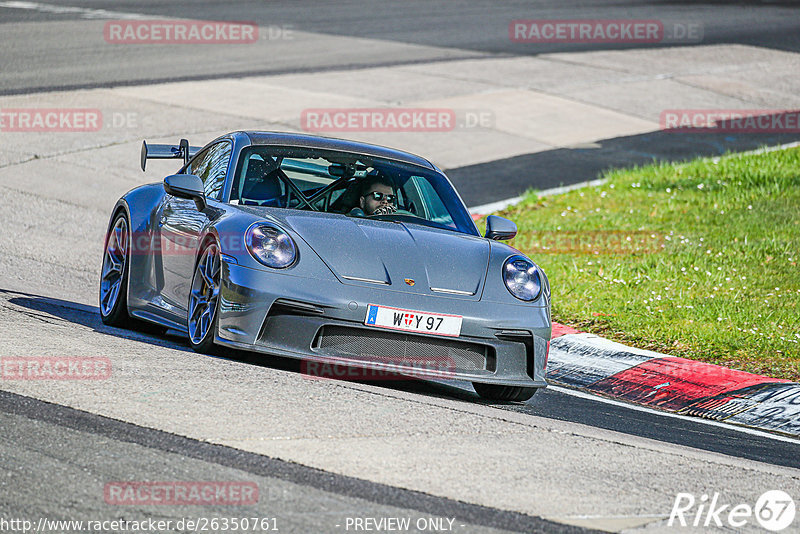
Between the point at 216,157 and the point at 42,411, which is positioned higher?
the point at 216,157

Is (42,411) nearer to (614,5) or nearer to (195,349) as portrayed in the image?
(195,349)

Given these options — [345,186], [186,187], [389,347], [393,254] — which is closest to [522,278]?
[393,254]

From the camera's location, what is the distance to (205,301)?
6688 millimetres

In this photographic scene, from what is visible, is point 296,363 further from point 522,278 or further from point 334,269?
point 522,278

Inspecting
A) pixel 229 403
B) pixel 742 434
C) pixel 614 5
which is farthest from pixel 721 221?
pixel 614 5

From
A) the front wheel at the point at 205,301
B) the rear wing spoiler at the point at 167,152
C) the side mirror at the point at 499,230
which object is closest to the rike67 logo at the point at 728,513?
the front wheel at the point at 205,301

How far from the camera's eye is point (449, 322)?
6348mm

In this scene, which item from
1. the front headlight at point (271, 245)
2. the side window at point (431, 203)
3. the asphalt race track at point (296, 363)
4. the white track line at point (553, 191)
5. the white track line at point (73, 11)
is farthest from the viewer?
the white track line at point (73, 11)

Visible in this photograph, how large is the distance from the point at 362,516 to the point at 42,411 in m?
1.61

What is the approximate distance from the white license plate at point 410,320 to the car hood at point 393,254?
150mm

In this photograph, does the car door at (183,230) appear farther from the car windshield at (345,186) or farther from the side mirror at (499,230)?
the side mirror at (499,230)

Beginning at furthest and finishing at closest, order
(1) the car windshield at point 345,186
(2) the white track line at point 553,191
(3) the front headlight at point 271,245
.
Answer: (2) the white track line at point 553,191 < (1) the car windshield at point 345,186 < (3) the front headlight at point 271,245

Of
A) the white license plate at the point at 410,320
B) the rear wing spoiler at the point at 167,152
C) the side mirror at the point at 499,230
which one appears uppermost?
the rear wing spoiler at the point at 167,152

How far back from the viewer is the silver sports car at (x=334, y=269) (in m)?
6.24
